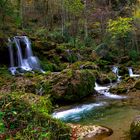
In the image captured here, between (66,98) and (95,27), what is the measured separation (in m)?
28.1

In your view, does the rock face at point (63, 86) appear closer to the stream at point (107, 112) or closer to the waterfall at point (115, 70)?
the stream at point (107, 112)

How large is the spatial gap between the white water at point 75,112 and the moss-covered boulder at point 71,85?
3.50 feet

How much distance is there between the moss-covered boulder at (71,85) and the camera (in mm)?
15217

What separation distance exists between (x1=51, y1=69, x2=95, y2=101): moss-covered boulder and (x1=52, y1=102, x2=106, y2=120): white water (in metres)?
1.07

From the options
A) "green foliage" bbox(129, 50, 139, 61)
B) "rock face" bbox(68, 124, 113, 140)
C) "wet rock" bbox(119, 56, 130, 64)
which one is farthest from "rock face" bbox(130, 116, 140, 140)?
"green foliage" bbox(129, 50, 139, 61)

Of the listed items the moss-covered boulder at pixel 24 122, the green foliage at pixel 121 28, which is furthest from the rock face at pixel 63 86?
the green foliage at pixel 121 28

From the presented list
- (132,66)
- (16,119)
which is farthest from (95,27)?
(16,119)

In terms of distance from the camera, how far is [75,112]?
43.9 feet

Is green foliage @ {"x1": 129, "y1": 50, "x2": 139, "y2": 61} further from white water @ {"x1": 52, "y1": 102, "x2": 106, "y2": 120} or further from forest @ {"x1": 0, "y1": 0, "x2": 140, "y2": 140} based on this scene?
white water @ {"x1": 52, "y1": 102, "x2": 106, "y2": 120}

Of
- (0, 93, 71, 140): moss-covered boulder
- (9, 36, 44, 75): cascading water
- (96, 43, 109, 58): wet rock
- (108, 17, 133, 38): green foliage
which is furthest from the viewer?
(108, 17, 133, 38): green foliage

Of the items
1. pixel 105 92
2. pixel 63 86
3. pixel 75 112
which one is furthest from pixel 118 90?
pixel 75 112

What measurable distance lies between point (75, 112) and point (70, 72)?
354 cm

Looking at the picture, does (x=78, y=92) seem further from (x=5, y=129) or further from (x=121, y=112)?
(x=5, y=129)

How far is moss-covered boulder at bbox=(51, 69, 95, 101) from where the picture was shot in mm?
15217
